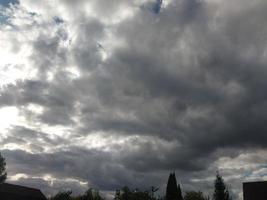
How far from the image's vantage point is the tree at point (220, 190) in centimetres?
6675

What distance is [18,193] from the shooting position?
107375 mm

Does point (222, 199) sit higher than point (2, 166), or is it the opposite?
point (2, 166)

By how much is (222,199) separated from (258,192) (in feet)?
35.7

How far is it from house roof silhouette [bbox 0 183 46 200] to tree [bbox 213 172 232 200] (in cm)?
7098

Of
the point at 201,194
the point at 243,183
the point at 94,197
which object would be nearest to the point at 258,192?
the point at 243,183

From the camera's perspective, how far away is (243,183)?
195ft

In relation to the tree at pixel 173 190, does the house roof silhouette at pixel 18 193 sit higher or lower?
lower

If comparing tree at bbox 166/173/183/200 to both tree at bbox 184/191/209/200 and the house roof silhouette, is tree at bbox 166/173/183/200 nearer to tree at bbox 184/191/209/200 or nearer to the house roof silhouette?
tree at bbox 184/191/209/200

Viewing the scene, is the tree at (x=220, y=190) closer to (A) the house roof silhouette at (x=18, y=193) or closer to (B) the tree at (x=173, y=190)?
(B) the tree at (x=173, y=190)

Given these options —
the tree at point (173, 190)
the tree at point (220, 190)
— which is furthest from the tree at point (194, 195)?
the tree at point (220, 190)

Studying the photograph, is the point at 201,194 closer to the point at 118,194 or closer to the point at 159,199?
the point at 159,199

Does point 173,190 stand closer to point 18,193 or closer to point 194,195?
point 194,195

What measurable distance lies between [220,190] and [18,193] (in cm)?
7313

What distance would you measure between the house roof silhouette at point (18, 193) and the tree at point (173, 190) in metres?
54.0
